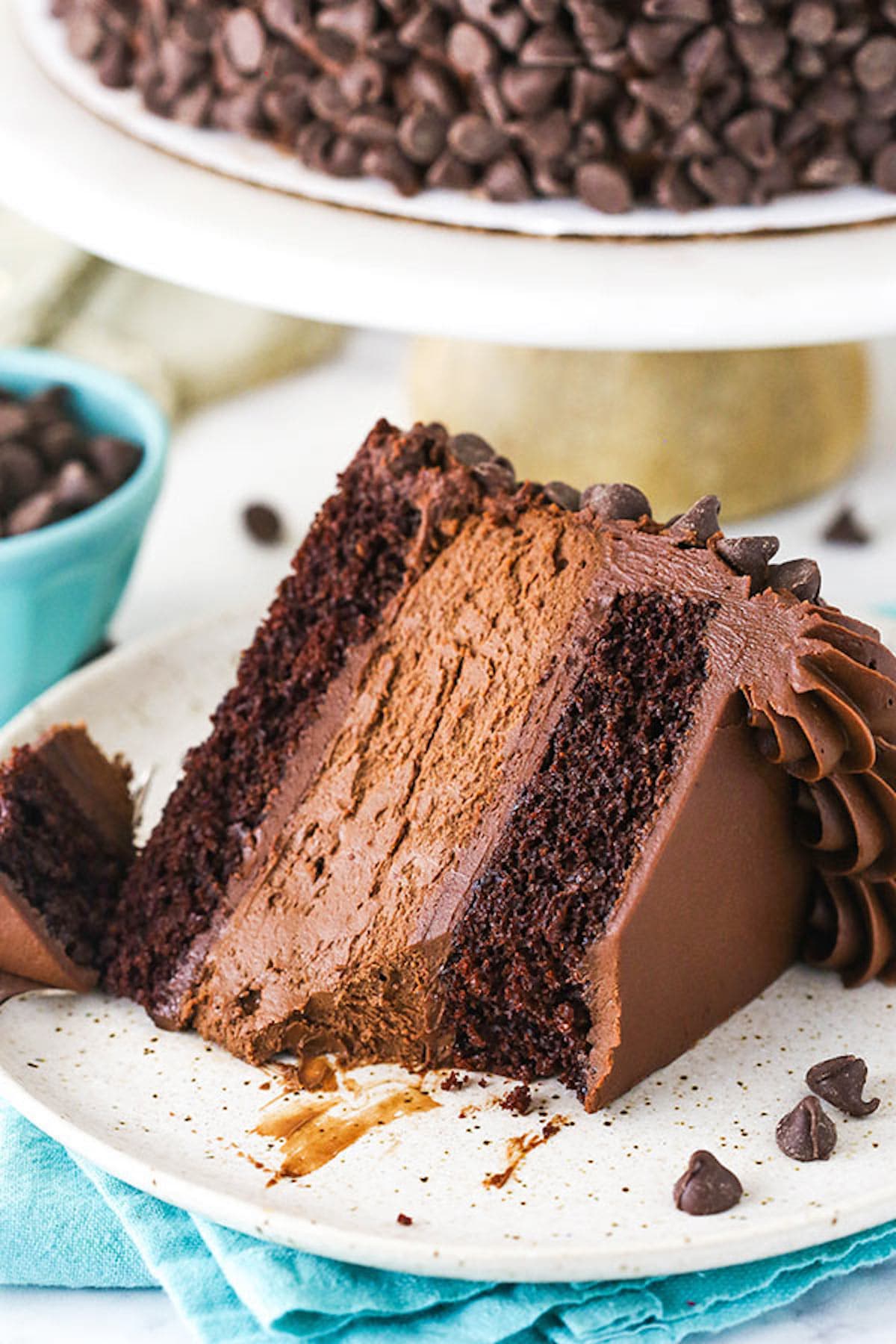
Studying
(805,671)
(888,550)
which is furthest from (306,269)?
(888,550)

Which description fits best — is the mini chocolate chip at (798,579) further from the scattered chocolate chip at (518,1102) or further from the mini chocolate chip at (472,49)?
the mini chocolate chip at (472,49)

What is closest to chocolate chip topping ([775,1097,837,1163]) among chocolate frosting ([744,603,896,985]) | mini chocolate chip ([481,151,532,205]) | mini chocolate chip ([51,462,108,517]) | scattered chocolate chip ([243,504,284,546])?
chocolate frosting ([744,603,896,985])

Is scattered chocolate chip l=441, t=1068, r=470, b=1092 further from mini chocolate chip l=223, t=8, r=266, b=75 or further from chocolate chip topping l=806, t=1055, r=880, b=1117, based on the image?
mini chocolate chip l=223, t=8, r=266, b=75

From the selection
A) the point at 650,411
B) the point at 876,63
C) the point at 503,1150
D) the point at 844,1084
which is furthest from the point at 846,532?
the point at 503,1150

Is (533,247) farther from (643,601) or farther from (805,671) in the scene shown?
(805,671)

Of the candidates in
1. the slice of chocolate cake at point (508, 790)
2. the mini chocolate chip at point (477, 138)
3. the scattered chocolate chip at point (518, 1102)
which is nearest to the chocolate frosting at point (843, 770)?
the slice of chocolate cake at point (508, 790)

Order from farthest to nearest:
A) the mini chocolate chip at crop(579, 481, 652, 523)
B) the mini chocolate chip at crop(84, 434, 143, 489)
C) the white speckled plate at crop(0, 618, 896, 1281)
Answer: the mini chocolate chip at crop(84, 434, 143, 489)
the mini chocolate chip at crop(579, 481, 652, 523)
the white speckled plate at crop(0, 618, 896, 1281)
